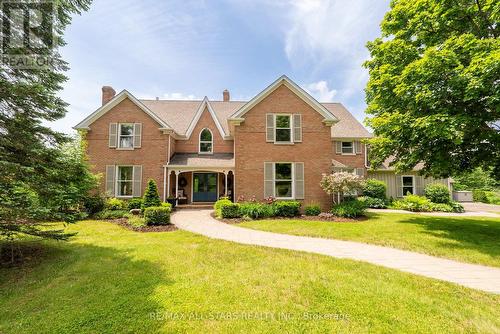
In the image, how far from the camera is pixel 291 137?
46.1ft

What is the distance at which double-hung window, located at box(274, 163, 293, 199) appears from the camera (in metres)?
→ 13.9

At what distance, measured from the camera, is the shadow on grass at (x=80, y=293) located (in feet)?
10.3

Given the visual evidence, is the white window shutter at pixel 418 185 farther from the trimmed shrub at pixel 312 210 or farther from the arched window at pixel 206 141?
the arched window at pixel 206 141

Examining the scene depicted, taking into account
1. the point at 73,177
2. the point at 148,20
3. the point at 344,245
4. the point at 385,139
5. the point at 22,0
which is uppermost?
the point at 148,20

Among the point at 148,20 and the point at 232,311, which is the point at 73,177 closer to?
the point at 232,311

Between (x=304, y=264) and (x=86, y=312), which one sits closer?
(x=86, y=312)

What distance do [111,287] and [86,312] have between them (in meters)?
0.84

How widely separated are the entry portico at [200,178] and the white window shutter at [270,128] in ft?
11.6

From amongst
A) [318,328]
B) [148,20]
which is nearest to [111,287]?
[318,328]

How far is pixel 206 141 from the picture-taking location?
18188mm

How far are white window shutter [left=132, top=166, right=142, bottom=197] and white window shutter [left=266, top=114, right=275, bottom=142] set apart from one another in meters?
9.13

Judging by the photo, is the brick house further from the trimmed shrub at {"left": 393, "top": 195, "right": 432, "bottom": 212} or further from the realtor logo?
the realtor logo

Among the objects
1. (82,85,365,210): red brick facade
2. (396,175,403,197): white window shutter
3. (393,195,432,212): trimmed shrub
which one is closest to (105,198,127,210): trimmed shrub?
(82,85,365,210): red brick facade

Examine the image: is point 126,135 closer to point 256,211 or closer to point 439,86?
point 256,211
